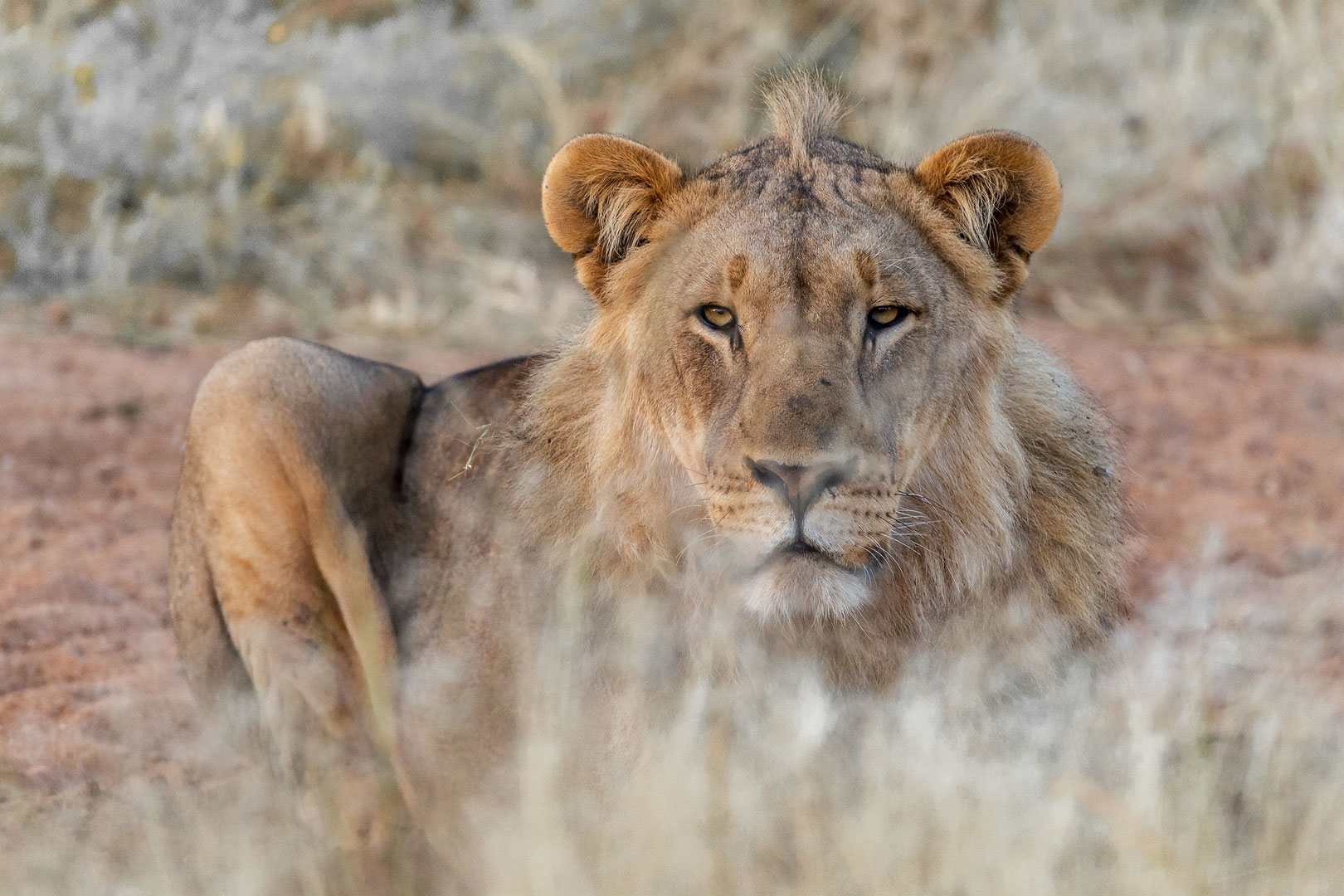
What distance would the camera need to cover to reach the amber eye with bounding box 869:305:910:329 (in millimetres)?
3074

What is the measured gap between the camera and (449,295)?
805 centimetres

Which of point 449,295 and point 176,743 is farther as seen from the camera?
point 449,295

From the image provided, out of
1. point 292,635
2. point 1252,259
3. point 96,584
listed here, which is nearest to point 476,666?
point 292,635

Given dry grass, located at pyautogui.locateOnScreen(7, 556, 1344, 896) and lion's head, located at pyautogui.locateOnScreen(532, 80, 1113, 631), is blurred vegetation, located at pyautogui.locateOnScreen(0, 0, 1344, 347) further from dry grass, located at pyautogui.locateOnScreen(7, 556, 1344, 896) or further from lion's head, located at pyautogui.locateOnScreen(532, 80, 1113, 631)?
dry grass, located at pyautogui.locateOnScreen(7, 556, 1344, 896)

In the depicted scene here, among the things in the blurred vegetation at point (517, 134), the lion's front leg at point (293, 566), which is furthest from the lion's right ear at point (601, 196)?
the blurred vegetation at point (517, 134)

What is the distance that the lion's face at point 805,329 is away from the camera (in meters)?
2.80

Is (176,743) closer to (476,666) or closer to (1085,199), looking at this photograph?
Answer: (476,666)

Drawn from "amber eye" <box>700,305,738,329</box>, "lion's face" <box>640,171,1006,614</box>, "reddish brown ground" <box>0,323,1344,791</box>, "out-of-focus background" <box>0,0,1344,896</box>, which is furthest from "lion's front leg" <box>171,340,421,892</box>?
"amber eye" <box>700,305,738,329</box>

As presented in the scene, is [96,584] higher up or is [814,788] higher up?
[814,788]

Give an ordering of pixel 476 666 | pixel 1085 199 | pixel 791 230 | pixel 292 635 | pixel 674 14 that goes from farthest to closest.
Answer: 1. pixel 674 14
2. pixel 1085 199
3. pixel 292 635
4. pixel 476 666
5. pixel 791 230

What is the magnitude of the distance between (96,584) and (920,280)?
322 cm

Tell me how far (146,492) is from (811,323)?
3701mm

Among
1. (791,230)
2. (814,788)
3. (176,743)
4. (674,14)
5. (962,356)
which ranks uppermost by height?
(674,14)

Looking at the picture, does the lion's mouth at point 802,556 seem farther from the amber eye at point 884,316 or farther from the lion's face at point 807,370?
the amber eye at point 884,316
